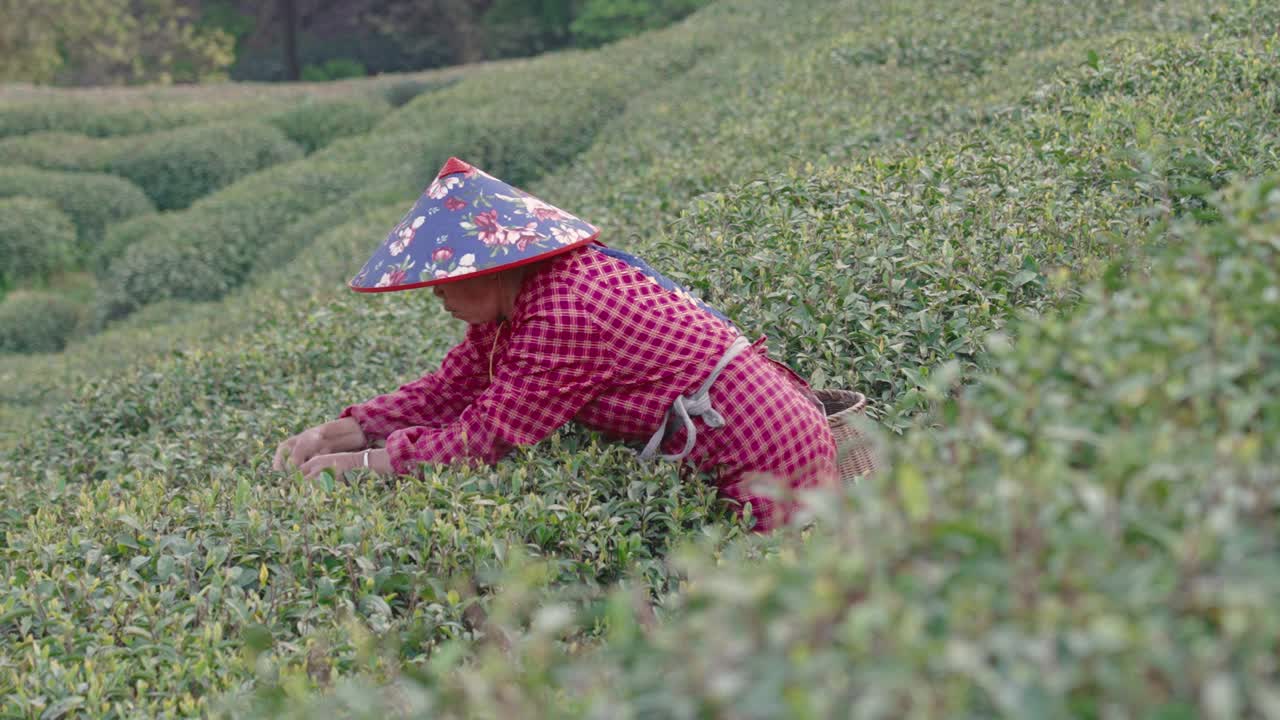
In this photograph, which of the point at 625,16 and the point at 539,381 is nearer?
the point at 539,381

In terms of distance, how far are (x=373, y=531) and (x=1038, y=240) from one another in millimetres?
2718

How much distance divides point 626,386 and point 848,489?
1371mm

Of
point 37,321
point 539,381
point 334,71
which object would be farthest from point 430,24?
point 539,381

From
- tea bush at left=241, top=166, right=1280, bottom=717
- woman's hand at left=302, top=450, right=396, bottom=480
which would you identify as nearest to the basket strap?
woman's hand at left=302, top=450, right=396, bottom=480

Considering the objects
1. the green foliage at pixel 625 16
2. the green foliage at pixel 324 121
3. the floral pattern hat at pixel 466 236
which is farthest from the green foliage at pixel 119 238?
the green foliage at pixel 625 16

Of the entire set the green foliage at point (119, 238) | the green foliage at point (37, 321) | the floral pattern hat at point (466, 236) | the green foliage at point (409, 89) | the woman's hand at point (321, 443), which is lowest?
the green foliage at point (37, 321)

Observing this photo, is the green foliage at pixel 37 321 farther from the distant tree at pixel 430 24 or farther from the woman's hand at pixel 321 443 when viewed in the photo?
the distant tree at pixel 430 24

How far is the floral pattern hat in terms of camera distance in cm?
320

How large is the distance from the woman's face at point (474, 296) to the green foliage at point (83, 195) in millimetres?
12579

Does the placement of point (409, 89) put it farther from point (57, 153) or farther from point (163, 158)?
point (57, 153)

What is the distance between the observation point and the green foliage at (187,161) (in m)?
16.3

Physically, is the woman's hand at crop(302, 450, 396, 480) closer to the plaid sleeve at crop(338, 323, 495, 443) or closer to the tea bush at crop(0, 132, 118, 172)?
the plaid sleeve at crop(338, 323, 495, 443)

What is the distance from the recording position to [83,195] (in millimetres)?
14781

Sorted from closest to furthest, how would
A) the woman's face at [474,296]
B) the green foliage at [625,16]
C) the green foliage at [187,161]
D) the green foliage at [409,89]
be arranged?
the woman's face at [474,296] < the green foliage at [187,161] < the green foliage at [409,89] < the green foliage at [625,16]
